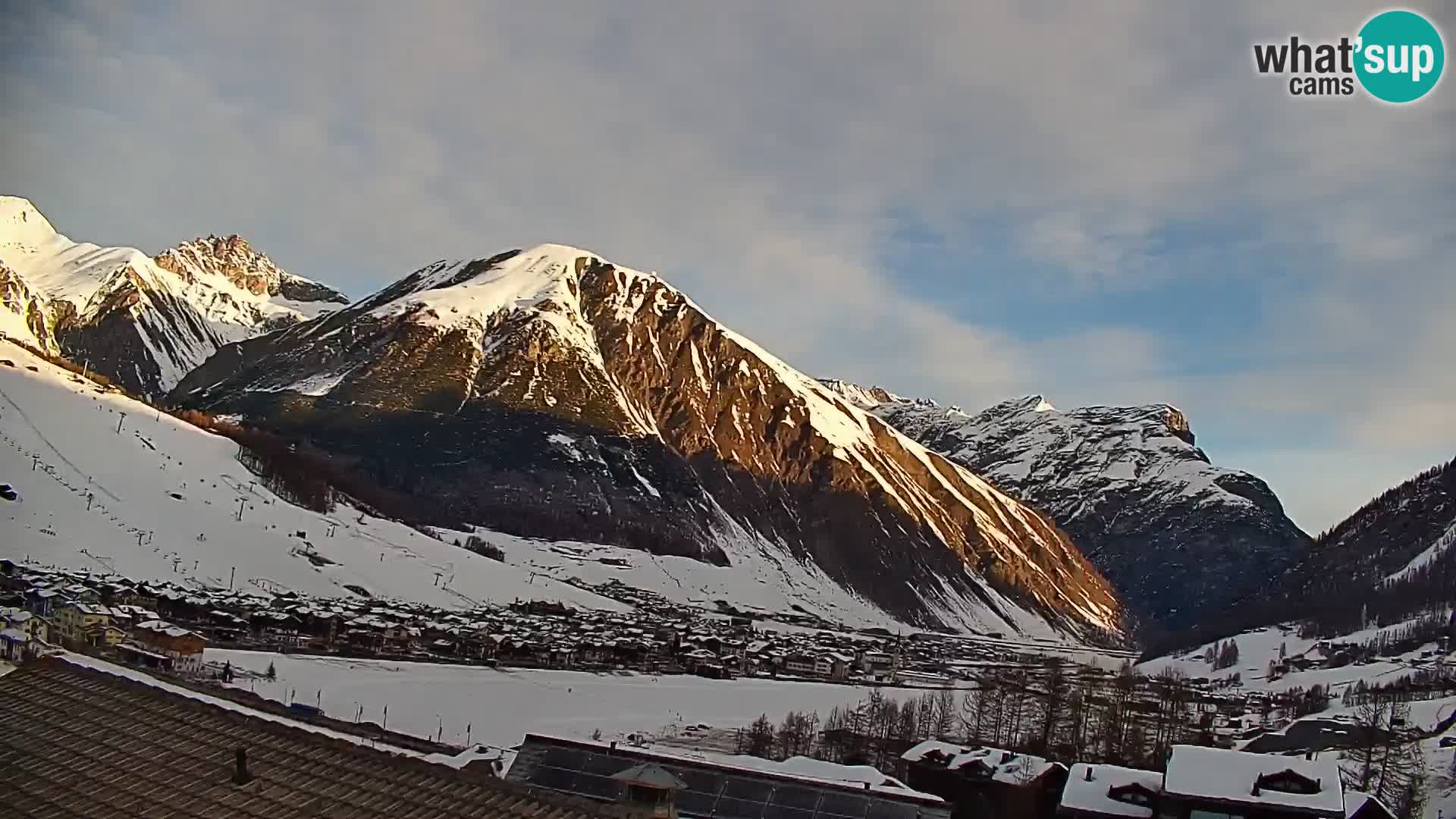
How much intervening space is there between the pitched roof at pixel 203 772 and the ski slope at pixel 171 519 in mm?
46658

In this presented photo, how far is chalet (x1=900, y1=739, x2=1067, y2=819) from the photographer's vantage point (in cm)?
2591

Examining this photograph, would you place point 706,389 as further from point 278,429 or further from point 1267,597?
point 1267,597

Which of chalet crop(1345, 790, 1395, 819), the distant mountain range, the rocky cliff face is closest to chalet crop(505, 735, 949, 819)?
chalet crop(1345, 790, 1395, 819)

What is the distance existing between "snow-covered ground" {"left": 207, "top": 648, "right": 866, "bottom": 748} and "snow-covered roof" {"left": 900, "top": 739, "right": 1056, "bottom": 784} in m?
13.1

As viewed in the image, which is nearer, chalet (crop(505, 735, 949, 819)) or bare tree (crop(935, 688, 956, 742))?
chalet (crop(505, 735, 949, 819))

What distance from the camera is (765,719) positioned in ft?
152

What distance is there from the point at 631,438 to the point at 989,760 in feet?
387

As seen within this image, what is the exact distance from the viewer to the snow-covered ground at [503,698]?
3766 cm

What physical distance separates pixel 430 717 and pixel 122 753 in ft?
116

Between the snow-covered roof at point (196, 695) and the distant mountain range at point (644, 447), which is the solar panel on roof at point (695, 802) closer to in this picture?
the snow-covered roof at point (196, 695)

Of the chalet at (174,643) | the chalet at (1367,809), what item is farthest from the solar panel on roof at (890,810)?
the chalet at (174,643)

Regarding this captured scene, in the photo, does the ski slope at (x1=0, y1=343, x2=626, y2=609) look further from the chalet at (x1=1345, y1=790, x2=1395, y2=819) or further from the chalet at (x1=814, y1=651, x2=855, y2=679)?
the chalet at (x1=1345, y1=790, x2=1395, y2=819)

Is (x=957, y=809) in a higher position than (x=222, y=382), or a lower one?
lower

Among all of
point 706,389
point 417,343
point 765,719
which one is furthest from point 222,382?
point 765,719
